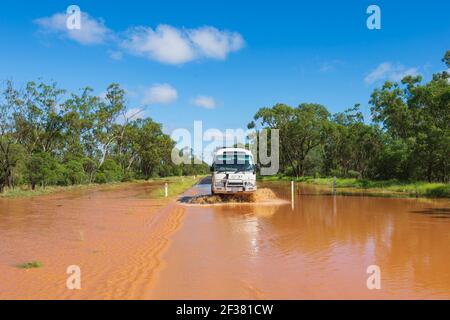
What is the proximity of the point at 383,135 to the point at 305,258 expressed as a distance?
49.5 meters

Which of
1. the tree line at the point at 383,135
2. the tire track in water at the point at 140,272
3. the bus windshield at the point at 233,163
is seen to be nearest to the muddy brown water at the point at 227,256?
the tire track in water at the point at 140,272

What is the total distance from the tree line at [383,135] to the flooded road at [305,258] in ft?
72.9

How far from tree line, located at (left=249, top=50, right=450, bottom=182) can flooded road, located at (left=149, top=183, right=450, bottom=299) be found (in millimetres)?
22211

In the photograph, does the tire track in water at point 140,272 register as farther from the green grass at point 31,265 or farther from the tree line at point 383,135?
the tree line at point 383,135

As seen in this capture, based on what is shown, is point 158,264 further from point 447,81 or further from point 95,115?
point 95,115

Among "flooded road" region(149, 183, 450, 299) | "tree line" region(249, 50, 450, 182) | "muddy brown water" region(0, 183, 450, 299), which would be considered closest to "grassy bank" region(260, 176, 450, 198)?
"tree line" region(249, 50, 450, 182)

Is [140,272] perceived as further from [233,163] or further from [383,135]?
[383,135]

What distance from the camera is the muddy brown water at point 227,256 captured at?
6473 millimetres

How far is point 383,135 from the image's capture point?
53656 mm

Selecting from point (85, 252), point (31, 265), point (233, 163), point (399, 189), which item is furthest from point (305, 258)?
point (399, 189)

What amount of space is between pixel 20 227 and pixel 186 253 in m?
7.73

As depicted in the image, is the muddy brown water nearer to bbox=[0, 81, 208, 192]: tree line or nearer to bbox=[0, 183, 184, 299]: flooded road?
bbox=[0, 183, 184, 299]: flooded road

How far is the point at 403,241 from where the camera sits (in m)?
11.0
